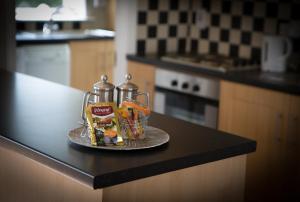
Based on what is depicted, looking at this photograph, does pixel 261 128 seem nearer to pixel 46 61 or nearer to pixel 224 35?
pixel 224 35

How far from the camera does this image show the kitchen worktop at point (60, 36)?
5.52m

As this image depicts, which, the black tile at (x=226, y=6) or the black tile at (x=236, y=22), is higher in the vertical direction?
the black tile at (x=226, y=6)

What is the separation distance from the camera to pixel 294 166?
3270mm

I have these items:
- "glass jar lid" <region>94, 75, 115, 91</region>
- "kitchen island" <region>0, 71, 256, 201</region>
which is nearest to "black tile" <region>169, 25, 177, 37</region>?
"kitchen island" <region>0, 71, 256, 201</region>

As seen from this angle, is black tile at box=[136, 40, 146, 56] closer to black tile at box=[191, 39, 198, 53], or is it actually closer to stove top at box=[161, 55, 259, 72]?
stove top at box=[161, 55, 259, 72]

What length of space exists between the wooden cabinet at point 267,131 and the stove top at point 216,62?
0.54ft

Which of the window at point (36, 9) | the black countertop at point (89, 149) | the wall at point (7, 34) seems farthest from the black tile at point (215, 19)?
the black countertop at point (89, 149)

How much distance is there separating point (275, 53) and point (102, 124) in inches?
84.0

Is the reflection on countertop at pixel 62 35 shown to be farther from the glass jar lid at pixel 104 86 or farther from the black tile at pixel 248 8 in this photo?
the glass jar lid at pixel 104 86

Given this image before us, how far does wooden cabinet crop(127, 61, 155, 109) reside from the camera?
4.10 m

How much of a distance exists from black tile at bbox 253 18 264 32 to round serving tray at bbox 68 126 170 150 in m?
2.10

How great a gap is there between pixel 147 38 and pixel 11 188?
235 centimetres

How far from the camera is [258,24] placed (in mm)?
4012

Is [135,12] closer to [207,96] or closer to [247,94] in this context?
[207,96]
